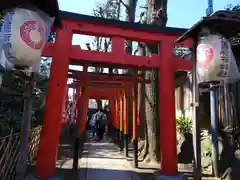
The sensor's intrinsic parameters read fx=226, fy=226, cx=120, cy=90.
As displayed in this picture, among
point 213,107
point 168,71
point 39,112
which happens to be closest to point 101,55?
point 168,71

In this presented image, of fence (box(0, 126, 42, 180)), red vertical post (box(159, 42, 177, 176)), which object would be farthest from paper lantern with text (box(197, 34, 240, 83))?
fence (box(0, 126, 42, 180))

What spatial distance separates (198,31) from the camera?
4617 millimetres

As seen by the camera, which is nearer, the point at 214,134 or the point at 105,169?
the point at 214,134

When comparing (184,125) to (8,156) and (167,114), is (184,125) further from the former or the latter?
(8,156)

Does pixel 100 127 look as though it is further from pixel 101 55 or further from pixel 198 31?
pixel 198 31

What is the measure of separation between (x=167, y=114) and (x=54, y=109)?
8.82ft

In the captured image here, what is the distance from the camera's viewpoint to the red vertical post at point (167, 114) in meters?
5.45

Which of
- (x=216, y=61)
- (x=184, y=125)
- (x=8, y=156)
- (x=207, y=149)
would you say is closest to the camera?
(x=216, y=61)

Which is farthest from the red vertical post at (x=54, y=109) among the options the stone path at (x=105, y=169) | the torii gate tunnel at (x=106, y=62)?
the stone path at (x=105, y=169)

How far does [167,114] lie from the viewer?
559 cm

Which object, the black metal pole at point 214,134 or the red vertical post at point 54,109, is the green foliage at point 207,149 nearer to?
the black metal pole at point 214,134

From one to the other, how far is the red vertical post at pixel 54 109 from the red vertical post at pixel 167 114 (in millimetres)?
2384

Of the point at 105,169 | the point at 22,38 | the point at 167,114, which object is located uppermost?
the point at 22,38

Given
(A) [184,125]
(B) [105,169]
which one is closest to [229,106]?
(A) [184,125]
